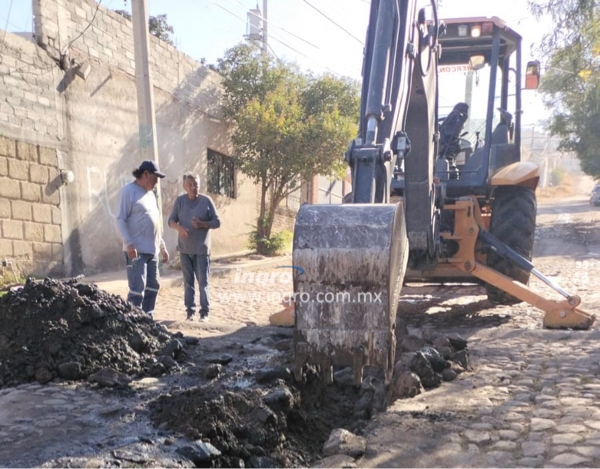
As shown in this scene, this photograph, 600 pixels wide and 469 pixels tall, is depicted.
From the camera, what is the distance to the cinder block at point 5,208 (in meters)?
7.99

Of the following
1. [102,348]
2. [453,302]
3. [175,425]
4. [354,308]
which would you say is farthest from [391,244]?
[453,302]

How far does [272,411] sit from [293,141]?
11064 mm

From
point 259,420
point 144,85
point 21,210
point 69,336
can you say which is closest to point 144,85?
point 144,85

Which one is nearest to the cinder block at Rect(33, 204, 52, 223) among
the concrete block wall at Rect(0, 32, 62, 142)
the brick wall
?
the brick wall

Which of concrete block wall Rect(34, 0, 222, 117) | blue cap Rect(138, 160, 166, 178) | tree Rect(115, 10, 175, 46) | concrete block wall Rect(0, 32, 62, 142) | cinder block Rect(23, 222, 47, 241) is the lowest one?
cinder block Rect(23, 222, 47, 241)

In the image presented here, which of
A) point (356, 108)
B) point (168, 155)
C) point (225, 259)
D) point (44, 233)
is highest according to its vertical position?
point (356, 108)

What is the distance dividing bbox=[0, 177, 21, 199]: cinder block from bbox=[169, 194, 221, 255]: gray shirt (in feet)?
11.2

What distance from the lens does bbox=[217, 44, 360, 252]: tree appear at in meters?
13.4

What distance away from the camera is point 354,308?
8.00 ft

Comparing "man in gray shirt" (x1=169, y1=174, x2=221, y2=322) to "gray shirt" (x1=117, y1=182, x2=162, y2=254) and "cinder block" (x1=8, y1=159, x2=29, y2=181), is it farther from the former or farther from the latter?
"cinder block" (x1=8, y1=159, x2=29, y2=181)

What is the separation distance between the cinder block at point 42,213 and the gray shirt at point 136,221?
3.99 metres

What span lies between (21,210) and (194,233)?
372cm

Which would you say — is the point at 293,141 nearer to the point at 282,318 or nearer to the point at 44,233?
the point at 44,233

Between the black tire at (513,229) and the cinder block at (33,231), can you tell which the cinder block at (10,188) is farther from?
the black tire at (513,229)
